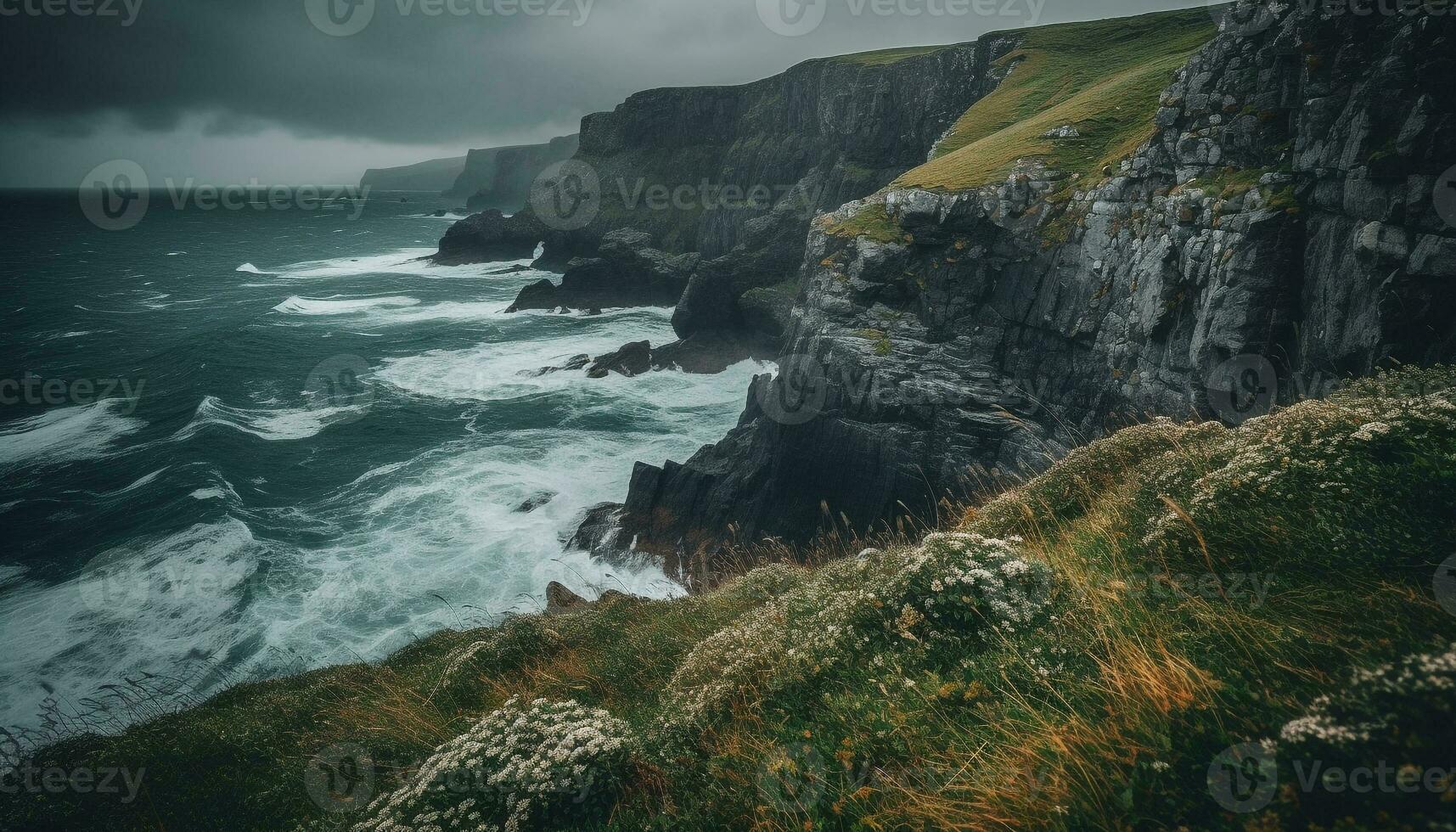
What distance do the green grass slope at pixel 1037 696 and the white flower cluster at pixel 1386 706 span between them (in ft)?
0.04

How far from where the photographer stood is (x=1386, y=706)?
93.0 inches

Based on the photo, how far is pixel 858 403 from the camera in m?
25.1

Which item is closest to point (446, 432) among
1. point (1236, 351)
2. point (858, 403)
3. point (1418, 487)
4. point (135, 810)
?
point (858, 403)

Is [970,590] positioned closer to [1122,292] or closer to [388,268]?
[1122,292]

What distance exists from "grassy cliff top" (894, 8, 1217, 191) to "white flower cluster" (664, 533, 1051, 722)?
2294 cm

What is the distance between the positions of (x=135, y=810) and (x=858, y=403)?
2247 centimetres

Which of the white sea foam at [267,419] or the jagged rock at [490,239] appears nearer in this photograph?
the white sea foam at [267,419]

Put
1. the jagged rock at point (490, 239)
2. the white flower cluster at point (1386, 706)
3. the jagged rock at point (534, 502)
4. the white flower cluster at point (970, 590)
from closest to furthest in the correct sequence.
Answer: the white flower cluster at point (1386, 706)
the white flower cluster at point (970, 590)
the jagged rock at point (534, 502)
the jagged rock at point (490, 239)

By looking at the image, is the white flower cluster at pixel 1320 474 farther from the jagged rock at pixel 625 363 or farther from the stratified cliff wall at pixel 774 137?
the stratified cliff wall at pixel 774 137

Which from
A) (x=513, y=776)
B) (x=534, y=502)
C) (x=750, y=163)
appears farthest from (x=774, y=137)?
(x=513, y=776)

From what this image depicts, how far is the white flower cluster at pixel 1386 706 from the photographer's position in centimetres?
226

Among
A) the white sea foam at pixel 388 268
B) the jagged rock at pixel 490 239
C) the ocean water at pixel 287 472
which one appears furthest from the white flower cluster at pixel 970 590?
the jagged rock at pixel 490 239

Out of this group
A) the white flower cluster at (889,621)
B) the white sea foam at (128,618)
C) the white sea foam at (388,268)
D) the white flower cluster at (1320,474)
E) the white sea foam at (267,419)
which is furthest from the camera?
the white sea foam at (388,268)

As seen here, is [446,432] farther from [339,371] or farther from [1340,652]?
[1340,652]
